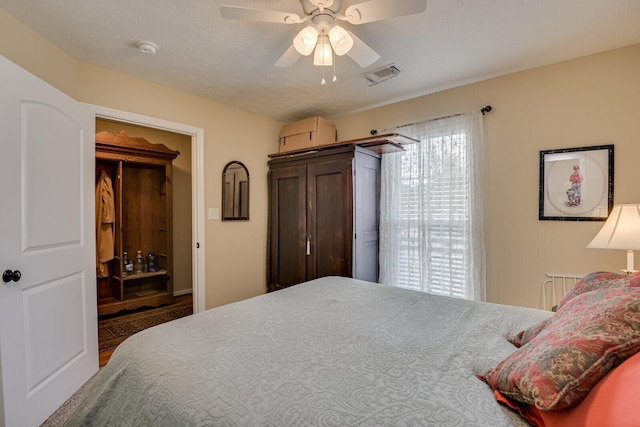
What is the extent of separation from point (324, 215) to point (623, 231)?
7.26 ft

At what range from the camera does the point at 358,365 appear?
0.98 metres

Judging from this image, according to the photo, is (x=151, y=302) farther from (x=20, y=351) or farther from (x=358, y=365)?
(x=358, y=365)

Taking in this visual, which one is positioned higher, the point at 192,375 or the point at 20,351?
the point at 192,375

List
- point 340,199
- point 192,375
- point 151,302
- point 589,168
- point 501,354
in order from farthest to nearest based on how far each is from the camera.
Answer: point 151,302
point 340,199
point 589,168
point 501,354
point 192,375

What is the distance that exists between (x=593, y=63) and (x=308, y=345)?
2868 millimetres

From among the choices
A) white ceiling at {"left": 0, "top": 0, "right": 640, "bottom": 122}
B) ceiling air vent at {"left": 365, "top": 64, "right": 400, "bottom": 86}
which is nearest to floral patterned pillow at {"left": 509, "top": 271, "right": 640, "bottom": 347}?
white ceiling at {"left": 0, "top": 0, "right": 640, "bottom": 122}

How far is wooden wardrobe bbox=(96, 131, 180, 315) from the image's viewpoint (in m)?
3.55

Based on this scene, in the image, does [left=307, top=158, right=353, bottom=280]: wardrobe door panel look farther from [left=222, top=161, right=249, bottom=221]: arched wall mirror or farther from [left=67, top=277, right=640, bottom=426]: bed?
[left=67, top=277, right=640, bottom=426]: bed

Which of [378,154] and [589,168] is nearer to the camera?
[589,168]

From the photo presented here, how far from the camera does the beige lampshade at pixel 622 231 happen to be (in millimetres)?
1746

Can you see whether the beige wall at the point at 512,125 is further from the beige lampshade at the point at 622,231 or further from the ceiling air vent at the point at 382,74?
the ceiling air vent at the point at 382,74

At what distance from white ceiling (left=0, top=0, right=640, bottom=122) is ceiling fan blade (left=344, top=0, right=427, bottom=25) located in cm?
22

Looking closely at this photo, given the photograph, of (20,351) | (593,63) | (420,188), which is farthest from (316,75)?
(20,351)

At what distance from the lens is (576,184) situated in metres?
2.27
